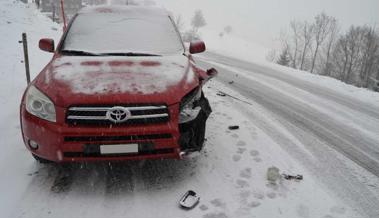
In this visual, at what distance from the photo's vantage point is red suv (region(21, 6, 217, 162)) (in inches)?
125

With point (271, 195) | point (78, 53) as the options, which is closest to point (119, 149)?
point (271, 195)

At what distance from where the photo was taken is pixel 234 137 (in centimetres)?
501

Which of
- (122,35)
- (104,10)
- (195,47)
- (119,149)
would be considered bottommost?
(119,149)

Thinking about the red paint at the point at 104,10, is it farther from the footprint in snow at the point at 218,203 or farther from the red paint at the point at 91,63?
the footprint in snow at the point at 218,203

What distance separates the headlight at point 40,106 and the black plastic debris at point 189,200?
4.73ft

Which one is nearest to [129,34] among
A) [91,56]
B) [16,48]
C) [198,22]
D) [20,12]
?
[91,56]

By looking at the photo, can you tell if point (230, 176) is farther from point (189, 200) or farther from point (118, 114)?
point (118, 114)

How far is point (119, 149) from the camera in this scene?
3.21 metres

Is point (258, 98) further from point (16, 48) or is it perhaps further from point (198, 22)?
point (198, 22)

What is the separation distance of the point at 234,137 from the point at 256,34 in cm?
15294

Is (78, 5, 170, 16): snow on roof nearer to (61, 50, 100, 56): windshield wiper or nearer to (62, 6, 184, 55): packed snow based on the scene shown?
(62, 6, 184, 55): packed snow

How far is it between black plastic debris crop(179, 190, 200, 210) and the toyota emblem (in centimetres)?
97

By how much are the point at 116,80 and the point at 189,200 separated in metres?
1.41

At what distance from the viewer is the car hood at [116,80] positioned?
10.7 feet
